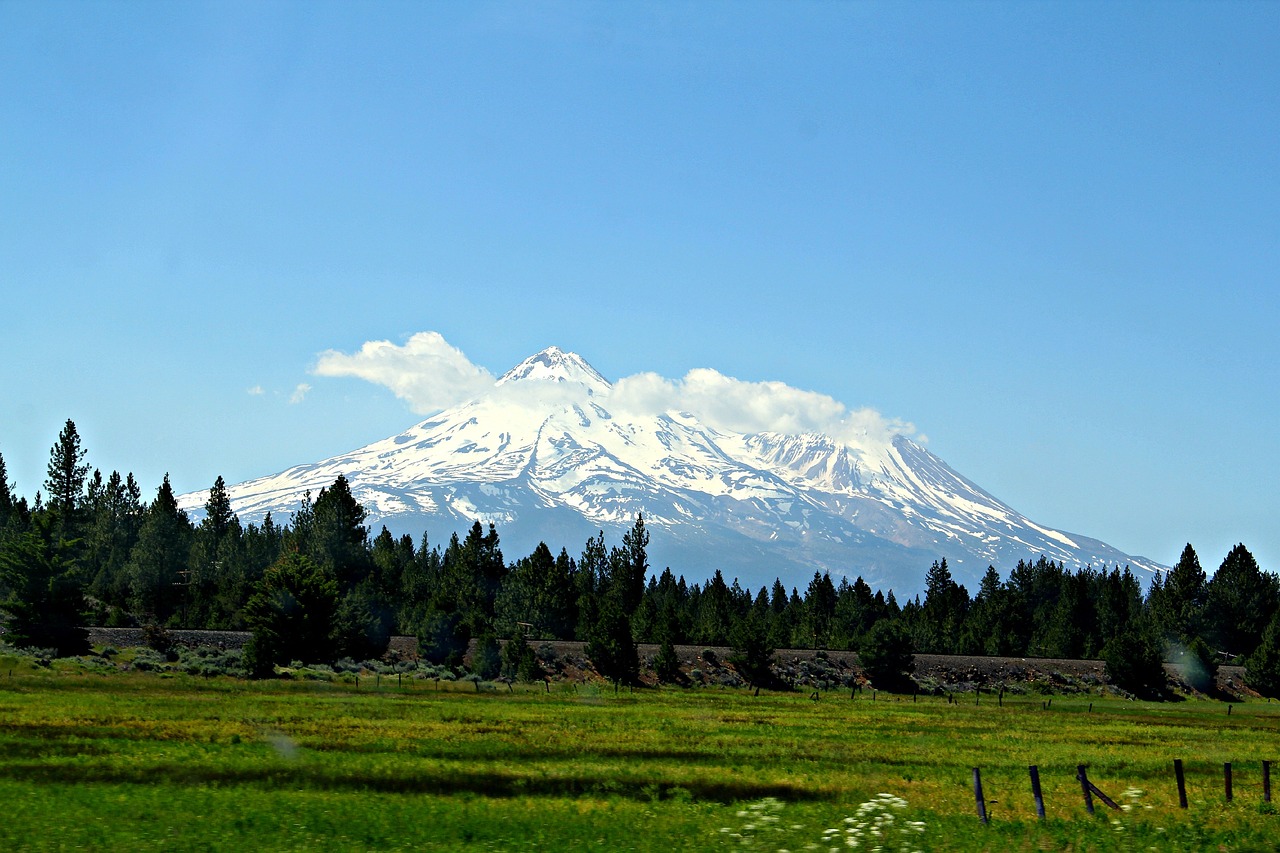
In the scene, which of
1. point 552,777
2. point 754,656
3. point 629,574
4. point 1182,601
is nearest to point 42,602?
point 754,656

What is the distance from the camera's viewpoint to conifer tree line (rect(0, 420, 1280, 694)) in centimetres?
10556

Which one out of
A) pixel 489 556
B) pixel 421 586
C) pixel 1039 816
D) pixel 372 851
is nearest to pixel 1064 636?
pixel 489 556

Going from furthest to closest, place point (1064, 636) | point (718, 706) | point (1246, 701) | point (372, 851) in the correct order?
point (1064, 636)
point (1246, 701)
point (718, 706)
point (372, 851)

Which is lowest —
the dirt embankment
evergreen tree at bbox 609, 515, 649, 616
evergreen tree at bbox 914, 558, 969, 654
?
the dirt embankment

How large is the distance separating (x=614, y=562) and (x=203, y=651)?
9320cm

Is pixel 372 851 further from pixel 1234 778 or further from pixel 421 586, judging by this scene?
pixel 421 586

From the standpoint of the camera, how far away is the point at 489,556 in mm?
174125

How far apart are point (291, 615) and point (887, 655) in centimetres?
6599

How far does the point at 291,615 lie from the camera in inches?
4112

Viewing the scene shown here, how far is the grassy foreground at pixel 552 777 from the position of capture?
29953 millimetres

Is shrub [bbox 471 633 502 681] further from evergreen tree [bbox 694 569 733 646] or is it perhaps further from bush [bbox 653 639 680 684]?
evergreen tree [bbox 694 569 733 646]

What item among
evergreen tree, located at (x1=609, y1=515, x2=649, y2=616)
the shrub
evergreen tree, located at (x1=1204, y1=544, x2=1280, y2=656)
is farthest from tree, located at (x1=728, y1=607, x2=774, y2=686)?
evergreen tree, located at (x1=1204, y1=544, x2=1280, y2=656)

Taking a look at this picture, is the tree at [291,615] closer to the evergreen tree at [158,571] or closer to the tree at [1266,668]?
the evergreen tree at [158,571]

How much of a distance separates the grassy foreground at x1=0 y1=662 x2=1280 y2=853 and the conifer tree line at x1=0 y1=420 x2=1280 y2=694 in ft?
91.0
